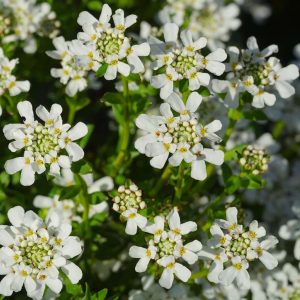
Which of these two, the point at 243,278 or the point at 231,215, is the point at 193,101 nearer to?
the point at 231,215

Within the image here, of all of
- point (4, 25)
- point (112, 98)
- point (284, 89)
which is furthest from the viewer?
point (4, 25)

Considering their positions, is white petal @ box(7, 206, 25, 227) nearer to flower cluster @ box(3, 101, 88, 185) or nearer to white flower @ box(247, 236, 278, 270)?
flower cluster @ box(3, 101, 88, 185)

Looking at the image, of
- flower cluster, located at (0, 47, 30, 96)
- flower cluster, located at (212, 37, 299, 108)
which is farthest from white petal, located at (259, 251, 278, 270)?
flower cluster, located at (0, 47, 30, 96)

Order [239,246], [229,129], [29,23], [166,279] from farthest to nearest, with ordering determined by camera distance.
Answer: [29,23] < [229,129] < [239,246] < [166,279]

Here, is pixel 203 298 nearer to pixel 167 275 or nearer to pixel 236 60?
pixel 167 275

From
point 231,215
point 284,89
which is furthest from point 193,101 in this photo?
point 284,89

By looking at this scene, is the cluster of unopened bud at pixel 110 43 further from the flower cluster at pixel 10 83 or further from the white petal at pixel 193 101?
the flower cluster at pixel 10 83

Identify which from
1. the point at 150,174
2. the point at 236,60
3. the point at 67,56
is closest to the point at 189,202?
the point at 150,174
